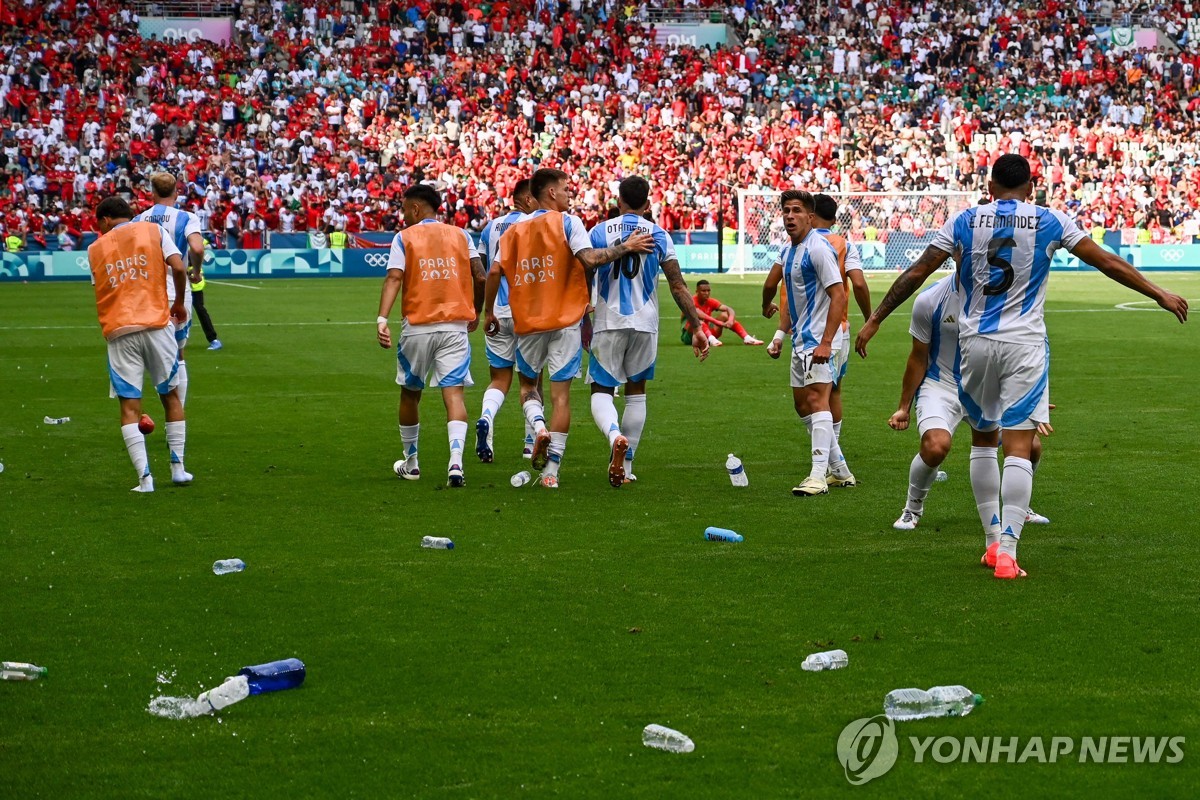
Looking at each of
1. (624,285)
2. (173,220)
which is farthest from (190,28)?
(624,285)

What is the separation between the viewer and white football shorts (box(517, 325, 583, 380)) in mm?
9953

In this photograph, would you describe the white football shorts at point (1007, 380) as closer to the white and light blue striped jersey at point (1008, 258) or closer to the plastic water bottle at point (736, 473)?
the white and light blue striped jersey at point (1008, 258)

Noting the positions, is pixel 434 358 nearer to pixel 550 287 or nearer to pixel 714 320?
pixel 550 287

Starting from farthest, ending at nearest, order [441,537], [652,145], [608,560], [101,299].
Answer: [652,145] → [101,299] → [441,537] → [608,560]

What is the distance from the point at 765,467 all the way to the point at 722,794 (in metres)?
6.47

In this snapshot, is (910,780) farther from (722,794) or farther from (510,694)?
(510,694)

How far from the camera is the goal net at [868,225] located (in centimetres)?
3897

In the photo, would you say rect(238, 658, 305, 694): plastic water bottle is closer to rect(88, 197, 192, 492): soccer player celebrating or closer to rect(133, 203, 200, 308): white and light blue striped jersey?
rect(88, 197, 192, 492): soccer player celebrating

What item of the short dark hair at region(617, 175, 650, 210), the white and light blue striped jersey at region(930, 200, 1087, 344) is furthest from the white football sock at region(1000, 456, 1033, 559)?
the short dark hair at region(617, 175, 650, 210)

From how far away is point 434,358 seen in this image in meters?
10.2

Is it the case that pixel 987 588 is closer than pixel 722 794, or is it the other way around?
pixel 722 794

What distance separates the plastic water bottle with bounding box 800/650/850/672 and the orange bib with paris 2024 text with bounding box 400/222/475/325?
5077mm

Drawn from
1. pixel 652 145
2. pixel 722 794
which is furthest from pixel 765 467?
pixel 652 145

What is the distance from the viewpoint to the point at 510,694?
5312 mm
